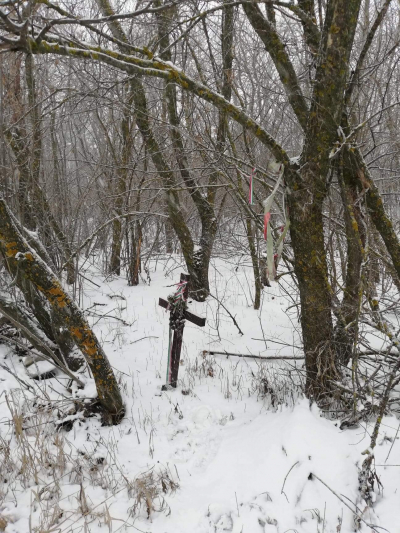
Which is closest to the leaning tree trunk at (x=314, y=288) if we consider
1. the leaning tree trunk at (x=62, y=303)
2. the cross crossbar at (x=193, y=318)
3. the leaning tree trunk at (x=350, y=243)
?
the leaning tree trunk at (x=350, y=243)

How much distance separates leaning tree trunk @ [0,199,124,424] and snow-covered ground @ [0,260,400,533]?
0.23 m

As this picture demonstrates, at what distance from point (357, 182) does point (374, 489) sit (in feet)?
6.76

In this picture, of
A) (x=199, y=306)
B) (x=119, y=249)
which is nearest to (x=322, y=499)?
(x=199, y=306)

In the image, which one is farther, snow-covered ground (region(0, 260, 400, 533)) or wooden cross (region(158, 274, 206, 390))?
wooden cross (region(158, 274, 206, 390))

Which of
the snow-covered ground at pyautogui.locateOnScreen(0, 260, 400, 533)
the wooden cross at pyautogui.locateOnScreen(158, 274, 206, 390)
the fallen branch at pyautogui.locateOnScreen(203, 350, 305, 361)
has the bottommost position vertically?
the snow-covered ground at pyautogui.locateOnScreen(0, 260, 400, 533)

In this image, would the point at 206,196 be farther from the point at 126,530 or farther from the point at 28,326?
the point at 126,530

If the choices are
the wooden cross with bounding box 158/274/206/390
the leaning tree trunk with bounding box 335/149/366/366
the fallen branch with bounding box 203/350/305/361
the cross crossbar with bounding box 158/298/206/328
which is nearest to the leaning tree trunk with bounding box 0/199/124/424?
the wooden cross with bounding box 158/274/206/390

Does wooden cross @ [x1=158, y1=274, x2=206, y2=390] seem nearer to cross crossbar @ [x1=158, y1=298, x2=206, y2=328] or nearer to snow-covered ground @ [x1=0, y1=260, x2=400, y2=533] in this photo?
cross crossbar @ [x1=158, y1=298, x2=206, y2=328]

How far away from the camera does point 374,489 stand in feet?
7.33

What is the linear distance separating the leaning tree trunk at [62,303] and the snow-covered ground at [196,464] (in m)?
0.23

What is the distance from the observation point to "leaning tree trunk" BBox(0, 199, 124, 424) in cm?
262

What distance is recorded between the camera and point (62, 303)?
2.76 meters

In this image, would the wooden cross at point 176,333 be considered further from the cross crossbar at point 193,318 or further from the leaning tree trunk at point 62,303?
the leaning tree trunk at point 62,303

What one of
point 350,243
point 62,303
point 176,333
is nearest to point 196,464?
point 176,333
